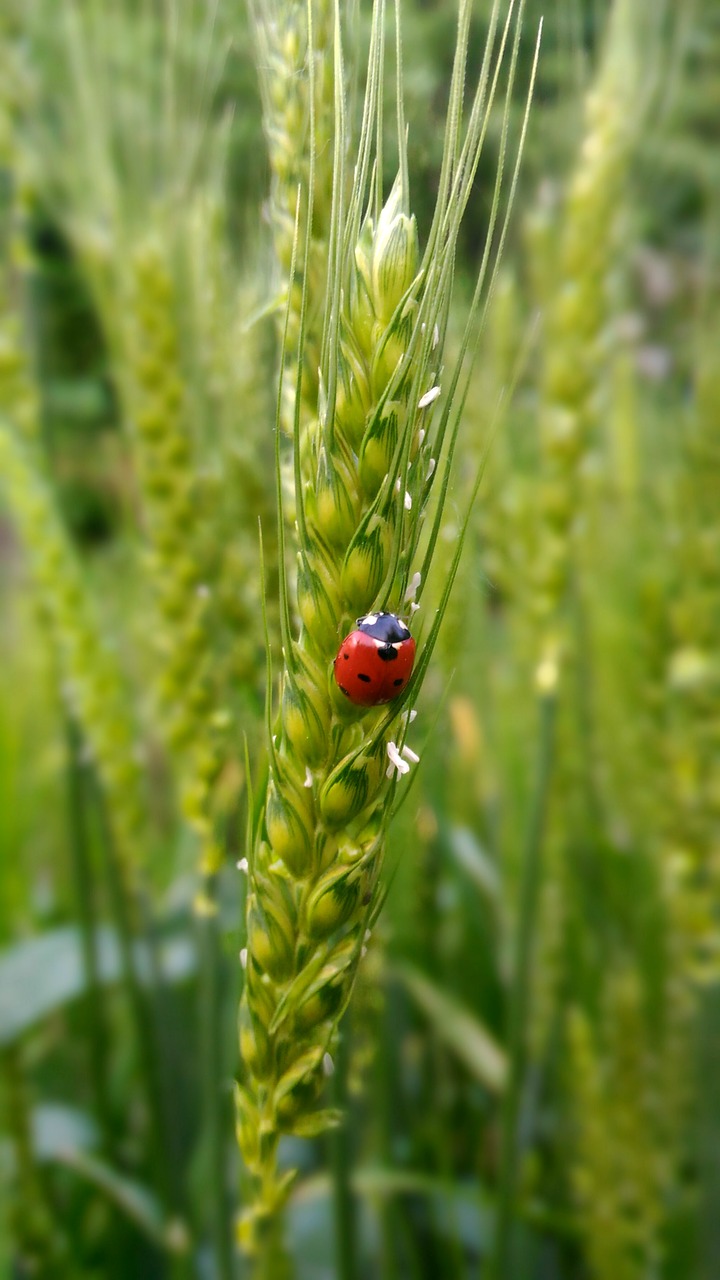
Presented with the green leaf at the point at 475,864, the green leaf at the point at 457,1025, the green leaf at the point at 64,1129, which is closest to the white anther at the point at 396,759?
the green leaf at the point at 457,1025

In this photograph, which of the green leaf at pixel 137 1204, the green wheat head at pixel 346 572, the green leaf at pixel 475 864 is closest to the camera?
the green wheat head at pixel 346 572

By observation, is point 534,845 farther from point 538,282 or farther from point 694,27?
point 694,27

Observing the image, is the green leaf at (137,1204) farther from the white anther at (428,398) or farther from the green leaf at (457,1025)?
the white anther at (428,398)

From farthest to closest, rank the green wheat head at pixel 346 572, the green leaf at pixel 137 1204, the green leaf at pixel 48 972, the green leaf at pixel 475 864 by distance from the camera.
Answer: the green leaf at pixel 475 864 → the green leaf at pixel 48 972 → the green leaf at pixel 137 1204 → the green wheat head at pixel 346 572

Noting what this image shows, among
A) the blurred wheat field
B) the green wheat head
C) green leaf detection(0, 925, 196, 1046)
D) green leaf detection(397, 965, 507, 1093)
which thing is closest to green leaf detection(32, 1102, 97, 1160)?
the blurred wheat field

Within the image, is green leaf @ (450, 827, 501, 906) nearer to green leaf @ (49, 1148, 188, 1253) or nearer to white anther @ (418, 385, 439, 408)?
green leaf @ (49, 1148, 188, 1253)

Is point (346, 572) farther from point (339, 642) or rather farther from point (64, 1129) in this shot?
point (64, 1129)

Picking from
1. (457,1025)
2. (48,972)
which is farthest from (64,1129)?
(457,1025)
